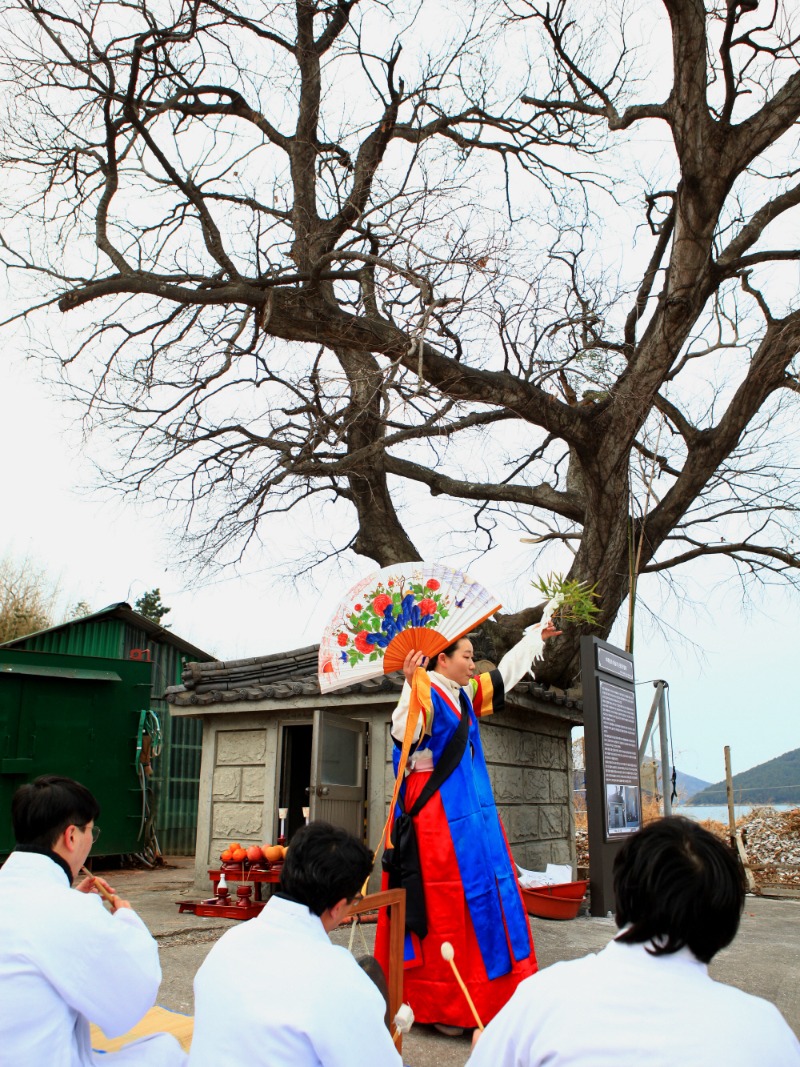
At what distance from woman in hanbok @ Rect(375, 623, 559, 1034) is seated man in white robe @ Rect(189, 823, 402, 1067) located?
195 centimetres

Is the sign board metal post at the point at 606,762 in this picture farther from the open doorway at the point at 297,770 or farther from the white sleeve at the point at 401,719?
the white sleeve at the point at 401,719

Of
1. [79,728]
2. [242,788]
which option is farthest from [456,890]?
[79,728]

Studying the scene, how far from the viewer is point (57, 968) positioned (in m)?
1.95

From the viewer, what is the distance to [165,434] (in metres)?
9.36

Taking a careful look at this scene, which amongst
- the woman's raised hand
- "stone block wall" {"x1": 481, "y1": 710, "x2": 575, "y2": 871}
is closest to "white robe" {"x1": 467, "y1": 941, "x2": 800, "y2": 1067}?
the woman's raised hand

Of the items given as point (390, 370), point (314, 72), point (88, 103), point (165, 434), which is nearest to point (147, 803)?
point (165, 434)

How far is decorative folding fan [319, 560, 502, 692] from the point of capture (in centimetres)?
447

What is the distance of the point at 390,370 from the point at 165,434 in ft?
10.3

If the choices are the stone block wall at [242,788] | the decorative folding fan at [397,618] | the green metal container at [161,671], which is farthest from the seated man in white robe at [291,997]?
the green metal container at [161,671]

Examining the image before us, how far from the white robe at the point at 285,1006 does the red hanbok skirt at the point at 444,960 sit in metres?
2.13

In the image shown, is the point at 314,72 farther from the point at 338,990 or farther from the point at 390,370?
the point at 338,990

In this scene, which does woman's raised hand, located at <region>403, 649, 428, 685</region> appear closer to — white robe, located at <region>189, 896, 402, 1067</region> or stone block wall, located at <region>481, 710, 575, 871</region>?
white robe, located at <region>189, 896, 402, 1067</region>

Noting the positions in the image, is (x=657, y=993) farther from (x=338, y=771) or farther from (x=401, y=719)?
(x=338, y=771)

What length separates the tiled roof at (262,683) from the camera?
789 centimetres
